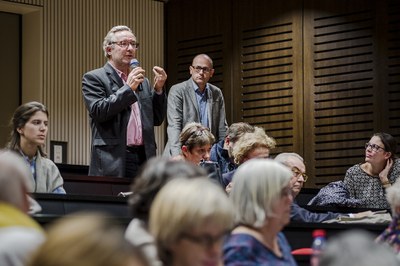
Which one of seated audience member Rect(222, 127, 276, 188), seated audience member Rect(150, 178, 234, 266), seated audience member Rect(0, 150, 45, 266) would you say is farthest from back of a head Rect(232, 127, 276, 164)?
seated audience member Rect(150, 178, 234, 266)

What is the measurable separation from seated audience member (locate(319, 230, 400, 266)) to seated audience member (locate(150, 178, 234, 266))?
1.83 ft

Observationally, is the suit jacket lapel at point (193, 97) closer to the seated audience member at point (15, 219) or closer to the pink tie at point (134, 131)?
the pink tie at point (134, 131)

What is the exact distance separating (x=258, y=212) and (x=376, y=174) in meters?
3.92

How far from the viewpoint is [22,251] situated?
208cm

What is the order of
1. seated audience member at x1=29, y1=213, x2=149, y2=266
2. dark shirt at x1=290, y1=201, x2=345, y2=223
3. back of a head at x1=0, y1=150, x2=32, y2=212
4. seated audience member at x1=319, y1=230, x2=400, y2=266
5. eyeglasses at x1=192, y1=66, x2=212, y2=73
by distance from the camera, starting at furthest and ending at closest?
eyeglasses at x1=192, y1=66, x2=212, y2=73 < dark shirt at x1=290, y1=201, x2=345, y2=223 < back of a head at x1=0, y1=150, x2=32, y2=212 < seated audience member at x1=319, y1=230, x2=400, y2=266 < seated audience member at x1=29, y1=213, x2=149, y2=266

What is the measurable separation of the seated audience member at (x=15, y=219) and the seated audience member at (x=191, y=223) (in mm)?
299

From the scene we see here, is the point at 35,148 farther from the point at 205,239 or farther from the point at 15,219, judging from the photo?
the point at 205,239

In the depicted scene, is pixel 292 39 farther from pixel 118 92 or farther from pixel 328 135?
pixel 118 92

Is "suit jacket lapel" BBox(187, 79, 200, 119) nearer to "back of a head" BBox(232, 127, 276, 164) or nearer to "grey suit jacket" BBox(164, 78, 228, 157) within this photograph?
"grey suit jacket" BBox(164, 78, 228, 157)

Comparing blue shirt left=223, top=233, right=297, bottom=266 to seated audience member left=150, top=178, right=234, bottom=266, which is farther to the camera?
blue shirt left=223, top=233, right=297, bottom=266

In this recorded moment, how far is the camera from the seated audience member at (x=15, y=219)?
6.79ft

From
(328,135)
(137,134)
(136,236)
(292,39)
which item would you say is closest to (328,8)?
(292,39)

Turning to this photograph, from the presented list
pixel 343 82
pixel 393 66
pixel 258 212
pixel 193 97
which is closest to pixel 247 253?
pixel 258 212

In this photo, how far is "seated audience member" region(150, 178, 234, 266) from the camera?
215cm
